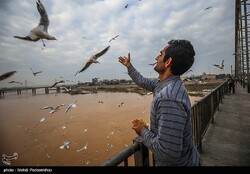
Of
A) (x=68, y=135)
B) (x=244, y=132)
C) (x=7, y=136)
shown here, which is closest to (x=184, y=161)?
(x=244, y=132)

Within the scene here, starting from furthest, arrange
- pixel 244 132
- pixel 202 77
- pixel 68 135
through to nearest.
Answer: pixel 202 77 → pixel 68 135 → pixel 244 132

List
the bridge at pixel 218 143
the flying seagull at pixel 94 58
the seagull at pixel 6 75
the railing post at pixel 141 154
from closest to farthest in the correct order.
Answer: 1. the railing post at pixel 141 154
2. the seagull at pixel 6 75
3. the flying seagull at pixel 94 58
4. the bridge at pixel 218 143

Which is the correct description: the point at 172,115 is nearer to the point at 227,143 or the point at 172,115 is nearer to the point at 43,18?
the point at 43,18

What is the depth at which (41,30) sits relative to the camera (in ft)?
8.80

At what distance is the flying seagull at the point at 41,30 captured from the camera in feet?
8.02

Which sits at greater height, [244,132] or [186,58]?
[186,58]

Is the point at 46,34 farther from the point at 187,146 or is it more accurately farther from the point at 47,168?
the point at 187,146

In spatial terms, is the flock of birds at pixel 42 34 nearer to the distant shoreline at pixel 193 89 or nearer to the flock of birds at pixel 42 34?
the flock of birds at pixel 42 34

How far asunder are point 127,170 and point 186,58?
1.02 m

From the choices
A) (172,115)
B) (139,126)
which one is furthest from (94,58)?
(172,115)

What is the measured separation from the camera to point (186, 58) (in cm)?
155

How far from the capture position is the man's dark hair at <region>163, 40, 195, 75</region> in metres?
1.55

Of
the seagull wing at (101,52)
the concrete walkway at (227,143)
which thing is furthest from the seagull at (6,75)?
the concrete walkway at (227,143)

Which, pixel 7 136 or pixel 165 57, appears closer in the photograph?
pixel 165 57
